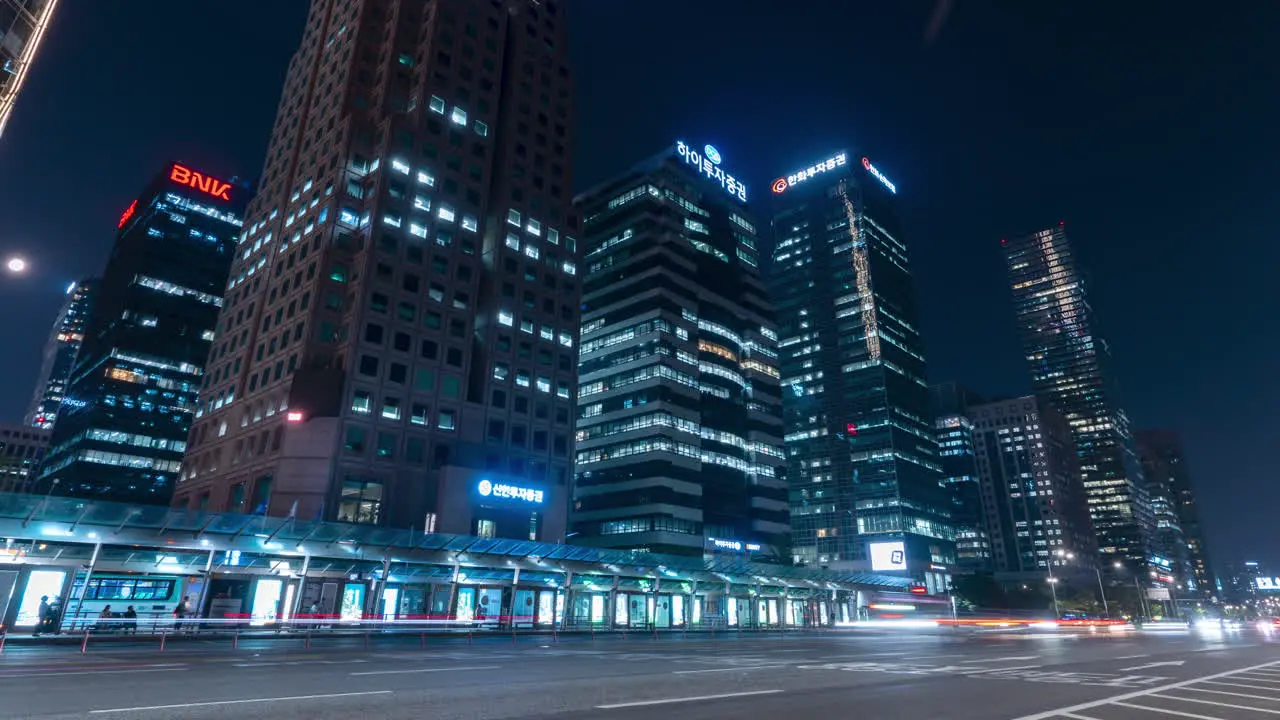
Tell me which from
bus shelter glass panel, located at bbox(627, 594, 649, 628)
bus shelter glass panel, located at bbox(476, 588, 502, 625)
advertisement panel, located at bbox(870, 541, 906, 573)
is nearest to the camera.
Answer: bus shelter glass panel, located at bbox(476, 588, 502, 625)

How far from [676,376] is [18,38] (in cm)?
8993

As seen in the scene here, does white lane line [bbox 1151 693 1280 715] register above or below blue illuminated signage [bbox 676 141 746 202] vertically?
below

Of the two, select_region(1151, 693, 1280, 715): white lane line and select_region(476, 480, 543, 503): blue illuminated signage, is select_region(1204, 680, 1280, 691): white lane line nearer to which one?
select_region(1151, 693, 1280, 715): white lane line

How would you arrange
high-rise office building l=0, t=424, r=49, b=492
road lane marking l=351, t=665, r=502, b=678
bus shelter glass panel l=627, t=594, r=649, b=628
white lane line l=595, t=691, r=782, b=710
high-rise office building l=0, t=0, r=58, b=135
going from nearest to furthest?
white lane line l=595, t=691, r=782, b=710
road lane marking l=351, t=665, r=502, b=678
high-rise office building l=0, t=0, r=58, b=135
bus shelter glass panel l=627, t=594, r=649, b=628
high-rise office building l=0, t=424, r=49, b=492

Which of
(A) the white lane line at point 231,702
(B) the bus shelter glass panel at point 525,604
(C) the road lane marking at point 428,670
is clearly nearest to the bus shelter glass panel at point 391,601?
(B) the bus shelter glass panel at point 525,604

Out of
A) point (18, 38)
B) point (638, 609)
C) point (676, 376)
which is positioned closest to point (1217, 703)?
point (18, 38)

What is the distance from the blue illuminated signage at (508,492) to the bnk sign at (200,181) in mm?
121323

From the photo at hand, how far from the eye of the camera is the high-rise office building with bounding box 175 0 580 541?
222 ft

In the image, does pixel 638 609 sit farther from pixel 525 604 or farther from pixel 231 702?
pixel 231 702

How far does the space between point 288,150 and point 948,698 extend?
105m

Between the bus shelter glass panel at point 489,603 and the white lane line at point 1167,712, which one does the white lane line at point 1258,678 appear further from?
the bus shelter glass panel at point 489,603

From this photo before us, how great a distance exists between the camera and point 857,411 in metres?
174

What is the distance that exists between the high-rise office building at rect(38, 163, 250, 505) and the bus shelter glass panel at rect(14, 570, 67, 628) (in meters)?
104

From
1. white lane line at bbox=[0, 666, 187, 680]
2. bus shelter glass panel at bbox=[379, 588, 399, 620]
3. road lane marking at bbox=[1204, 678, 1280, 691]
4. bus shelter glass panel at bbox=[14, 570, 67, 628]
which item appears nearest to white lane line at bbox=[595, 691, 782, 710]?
white lane line at bbox=[0, 666, 187, 680]
